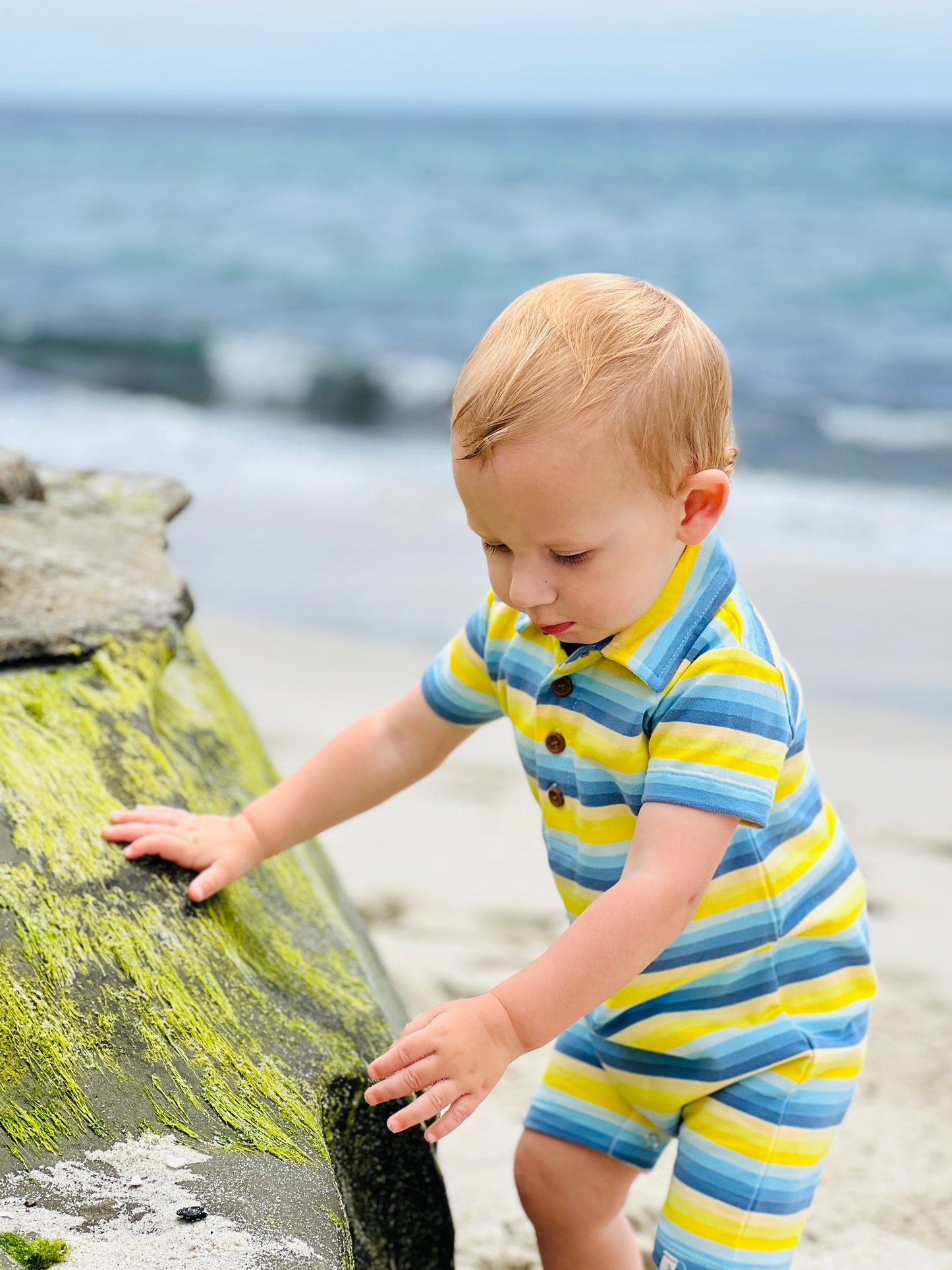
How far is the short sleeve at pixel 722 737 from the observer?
1.45m

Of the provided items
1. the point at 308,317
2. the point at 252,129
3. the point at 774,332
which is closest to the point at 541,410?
the point at 774,332

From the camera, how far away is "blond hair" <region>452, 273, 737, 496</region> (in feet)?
4.51

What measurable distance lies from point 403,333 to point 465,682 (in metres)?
11.6

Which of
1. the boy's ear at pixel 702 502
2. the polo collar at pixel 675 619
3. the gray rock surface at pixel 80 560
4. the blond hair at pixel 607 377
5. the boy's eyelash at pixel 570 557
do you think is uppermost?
the blond hair at pixel 607 377

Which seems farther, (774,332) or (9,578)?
(774,332)

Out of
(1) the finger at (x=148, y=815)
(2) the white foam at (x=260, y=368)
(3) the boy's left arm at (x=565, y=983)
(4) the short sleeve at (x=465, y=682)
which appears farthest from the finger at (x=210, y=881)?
(2) the white foam at (x=260, y=368)

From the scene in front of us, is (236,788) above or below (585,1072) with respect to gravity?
above

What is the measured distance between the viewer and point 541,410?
137 centimetres

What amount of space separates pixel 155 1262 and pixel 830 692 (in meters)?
3.93

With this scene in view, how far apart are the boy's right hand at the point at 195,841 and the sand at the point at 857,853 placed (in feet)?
3.09

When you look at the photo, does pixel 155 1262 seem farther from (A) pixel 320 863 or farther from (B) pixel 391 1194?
(A) pixel 320 863

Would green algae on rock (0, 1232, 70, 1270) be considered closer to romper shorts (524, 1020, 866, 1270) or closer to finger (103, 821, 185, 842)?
finger (103, 821, 185, 842)

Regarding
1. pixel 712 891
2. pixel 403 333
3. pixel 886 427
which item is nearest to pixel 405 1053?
pixel 712 891

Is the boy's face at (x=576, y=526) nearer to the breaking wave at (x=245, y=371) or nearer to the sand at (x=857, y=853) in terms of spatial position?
the sand at (x=857, y=853)
